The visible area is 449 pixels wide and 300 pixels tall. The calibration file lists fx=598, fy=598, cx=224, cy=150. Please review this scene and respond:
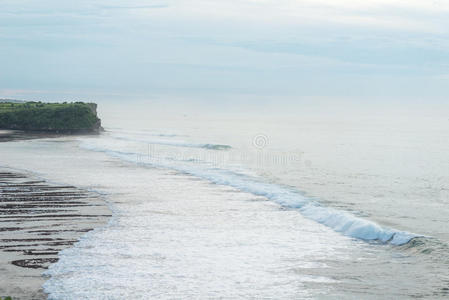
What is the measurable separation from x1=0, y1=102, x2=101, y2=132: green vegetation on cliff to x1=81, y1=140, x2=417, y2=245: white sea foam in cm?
3391

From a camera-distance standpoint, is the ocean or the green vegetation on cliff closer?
the ocean

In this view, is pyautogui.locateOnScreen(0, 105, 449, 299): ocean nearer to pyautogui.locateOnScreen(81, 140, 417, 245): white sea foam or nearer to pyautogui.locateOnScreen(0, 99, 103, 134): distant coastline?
pyautogui.locateOnScreen(81, 140, 417, 245): white sea foam

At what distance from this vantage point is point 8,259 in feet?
34.8

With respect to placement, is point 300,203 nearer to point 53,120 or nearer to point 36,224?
point 36,224

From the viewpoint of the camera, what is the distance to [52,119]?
66.2m

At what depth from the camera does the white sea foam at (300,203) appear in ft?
46.1

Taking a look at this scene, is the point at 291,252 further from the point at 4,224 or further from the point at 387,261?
the point at 4,224

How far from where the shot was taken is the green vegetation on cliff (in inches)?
2586

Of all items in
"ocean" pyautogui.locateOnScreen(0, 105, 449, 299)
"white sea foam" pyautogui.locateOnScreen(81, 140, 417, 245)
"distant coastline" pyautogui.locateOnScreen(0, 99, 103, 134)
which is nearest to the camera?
"ocean" pyautogui.locateOnScreen(0, 105, 449, 299)

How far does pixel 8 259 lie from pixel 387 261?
7.06m

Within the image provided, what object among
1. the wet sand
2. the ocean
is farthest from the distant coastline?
the wet sand

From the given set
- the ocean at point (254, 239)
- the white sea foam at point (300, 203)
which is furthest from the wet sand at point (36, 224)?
the white sea foam at point (300, 203)

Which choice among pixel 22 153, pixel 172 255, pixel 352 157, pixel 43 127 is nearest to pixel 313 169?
pixel 352 157

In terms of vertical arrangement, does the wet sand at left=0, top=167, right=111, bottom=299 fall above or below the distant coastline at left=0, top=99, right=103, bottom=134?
below
